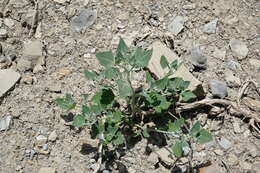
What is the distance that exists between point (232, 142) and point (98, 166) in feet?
2.48

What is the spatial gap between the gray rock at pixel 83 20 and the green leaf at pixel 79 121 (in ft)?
2.16

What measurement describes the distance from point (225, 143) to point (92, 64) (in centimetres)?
89

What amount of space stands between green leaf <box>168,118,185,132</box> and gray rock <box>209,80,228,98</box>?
355 millimetres

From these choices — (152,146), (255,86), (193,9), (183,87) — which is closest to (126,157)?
(152,146)

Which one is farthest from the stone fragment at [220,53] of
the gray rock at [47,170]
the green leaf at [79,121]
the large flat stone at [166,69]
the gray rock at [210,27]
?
the gray rock at [47,170]

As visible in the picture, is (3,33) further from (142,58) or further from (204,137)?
(204,137)

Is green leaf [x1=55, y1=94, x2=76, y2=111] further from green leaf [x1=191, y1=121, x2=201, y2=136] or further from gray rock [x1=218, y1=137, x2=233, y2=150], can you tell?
gray rock [x1=218, y1=137, x2=233, y2=150]

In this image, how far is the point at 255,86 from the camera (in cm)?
267

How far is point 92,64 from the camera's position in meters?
2.71

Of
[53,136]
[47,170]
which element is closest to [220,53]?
[53,136]

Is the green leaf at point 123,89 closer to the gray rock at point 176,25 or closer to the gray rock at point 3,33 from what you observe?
the gray rock at point 176,25

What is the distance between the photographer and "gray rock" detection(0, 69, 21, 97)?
258 cm

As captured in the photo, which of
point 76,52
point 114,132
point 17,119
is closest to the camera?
point 114,132

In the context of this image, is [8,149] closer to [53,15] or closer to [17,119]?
[17,119]
